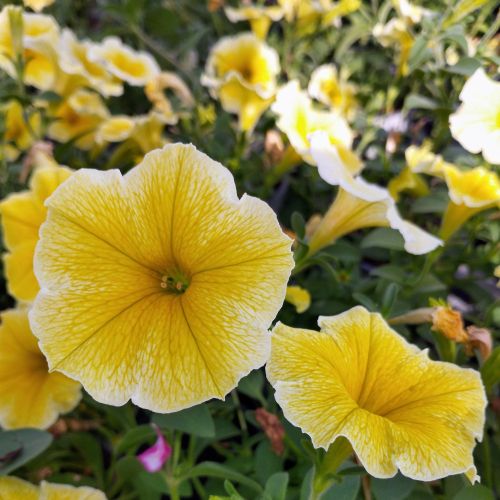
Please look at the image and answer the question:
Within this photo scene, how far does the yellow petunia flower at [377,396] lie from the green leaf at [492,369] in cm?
11

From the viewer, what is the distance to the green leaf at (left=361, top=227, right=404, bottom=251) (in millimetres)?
1062

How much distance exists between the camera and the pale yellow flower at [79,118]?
137 centimetres

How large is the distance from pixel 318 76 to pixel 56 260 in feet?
3.04

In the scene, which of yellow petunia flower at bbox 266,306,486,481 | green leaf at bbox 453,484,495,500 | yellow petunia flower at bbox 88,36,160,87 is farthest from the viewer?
yellow petunia flower at bbox 88,36,160,87

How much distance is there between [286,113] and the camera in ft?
3.71

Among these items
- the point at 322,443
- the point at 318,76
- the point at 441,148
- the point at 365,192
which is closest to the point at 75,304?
the point at 322,443

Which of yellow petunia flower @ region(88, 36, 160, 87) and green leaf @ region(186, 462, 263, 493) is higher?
yellow petunia flower @ region(88, 36, 160, 87)

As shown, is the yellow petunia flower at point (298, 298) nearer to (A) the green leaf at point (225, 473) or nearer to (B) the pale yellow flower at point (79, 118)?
(A) the green leaf at point (225, 473)

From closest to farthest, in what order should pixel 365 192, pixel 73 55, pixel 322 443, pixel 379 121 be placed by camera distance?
1. pixel 322 443
2. pixel 365 192
3. pixel 73 55
4. pixel 379 121

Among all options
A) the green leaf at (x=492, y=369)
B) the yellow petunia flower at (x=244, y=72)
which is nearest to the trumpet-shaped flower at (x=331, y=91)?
the yellow petunia flower at (x=244, y=72)

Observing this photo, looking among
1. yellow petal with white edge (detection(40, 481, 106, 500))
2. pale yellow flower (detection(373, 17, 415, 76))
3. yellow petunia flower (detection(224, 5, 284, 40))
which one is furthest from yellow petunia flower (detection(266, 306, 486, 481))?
yellow petunia flower (detection(224, 5, 284, 40))

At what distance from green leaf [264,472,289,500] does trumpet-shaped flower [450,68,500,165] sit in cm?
62

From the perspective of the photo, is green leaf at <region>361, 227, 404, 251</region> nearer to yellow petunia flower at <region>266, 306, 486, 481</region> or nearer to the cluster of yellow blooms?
the cluster of yellow blooms

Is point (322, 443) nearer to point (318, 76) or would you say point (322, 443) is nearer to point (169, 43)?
point (318, 76)
